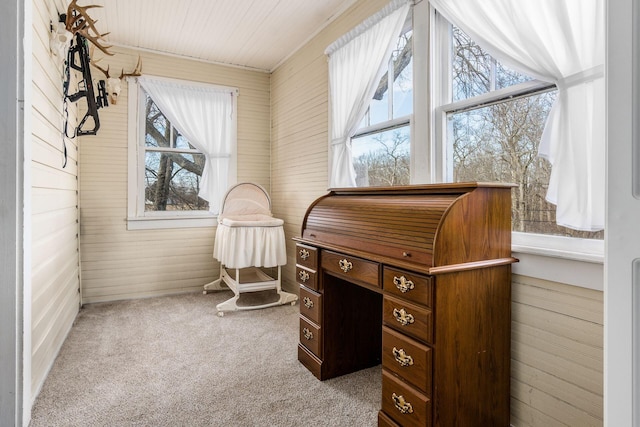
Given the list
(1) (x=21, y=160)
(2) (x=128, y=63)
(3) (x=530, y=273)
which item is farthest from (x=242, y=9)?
(3) (x=530, y=273)

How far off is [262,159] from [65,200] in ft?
7.57

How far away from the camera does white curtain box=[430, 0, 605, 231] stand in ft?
4.84

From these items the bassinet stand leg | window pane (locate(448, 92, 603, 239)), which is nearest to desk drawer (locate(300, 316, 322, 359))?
window pane (locate(448, 92, 603, 239))

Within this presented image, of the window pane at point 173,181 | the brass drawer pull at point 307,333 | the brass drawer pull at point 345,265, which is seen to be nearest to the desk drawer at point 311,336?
the brass drawer pull at point 307,333

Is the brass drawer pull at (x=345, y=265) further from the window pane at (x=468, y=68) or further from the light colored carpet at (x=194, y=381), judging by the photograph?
the window pane at (x=468, y=68)

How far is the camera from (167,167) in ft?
14.2

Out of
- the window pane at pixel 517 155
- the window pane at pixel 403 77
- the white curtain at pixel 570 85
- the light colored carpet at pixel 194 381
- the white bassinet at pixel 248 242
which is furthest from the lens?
the white bassinet at pixel 248 242

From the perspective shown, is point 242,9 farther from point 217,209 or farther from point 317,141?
point 217,209

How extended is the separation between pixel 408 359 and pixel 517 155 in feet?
3.85

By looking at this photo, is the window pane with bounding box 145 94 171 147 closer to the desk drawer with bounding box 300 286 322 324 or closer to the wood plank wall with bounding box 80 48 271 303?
the wood plank wall with bounding box 80 48 271 303

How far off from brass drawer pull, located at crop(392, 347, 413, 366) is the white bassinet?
208 cm

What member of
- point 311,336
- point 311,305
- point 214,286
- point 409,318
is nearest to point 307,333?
→ point 311,336

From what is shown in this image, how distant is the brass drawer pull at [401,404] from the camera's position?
1.63 metres

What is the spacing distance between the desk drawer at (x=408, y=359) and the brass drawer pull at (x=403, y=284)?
22 cm
